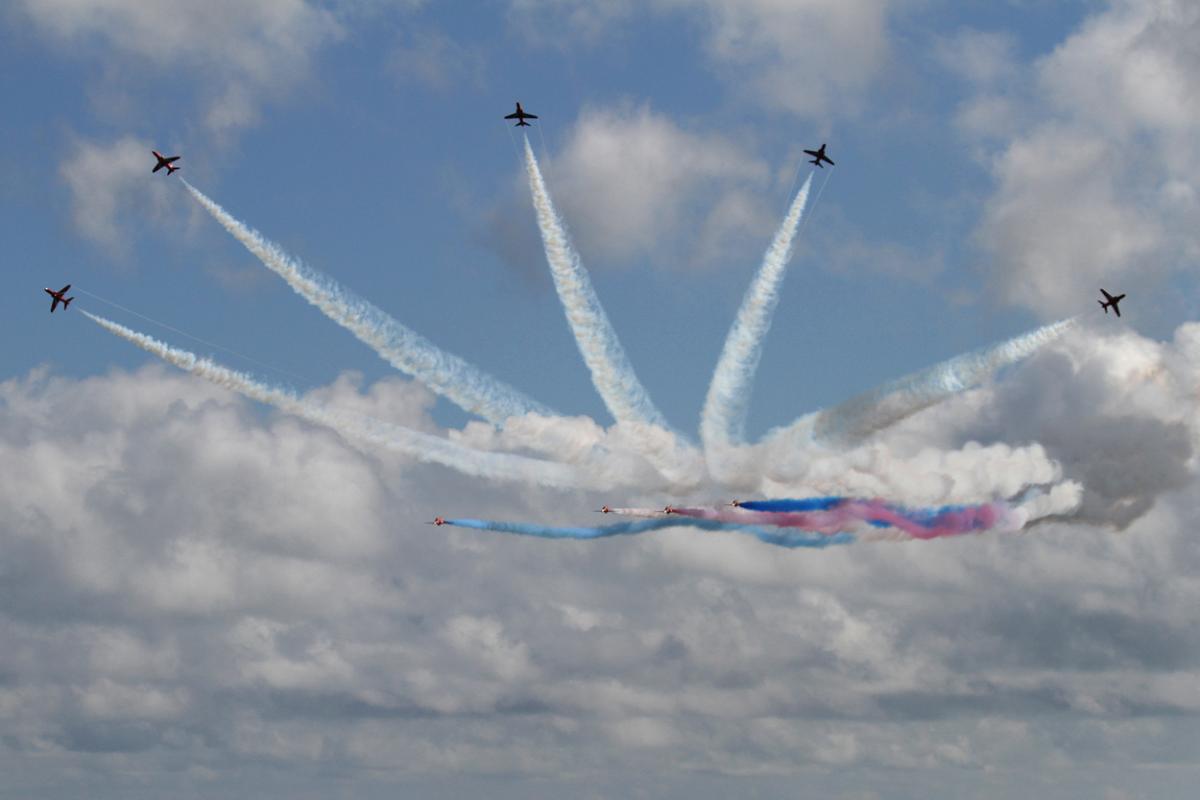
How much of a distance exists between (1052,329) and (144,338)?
7509cm

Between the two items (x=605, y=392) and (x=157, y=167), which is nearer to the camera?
(x=605, y=392)

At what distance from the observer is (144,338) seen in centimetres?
14375

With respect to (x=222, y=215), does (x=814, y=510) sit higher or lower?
lower

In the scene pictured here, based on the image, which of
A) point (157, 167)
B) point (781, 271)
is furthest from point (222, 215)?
point (781, 271)

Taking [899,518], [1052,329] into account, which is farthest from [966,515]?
[1052,329]

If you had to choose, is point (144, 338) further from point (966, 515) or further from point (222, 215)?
point (966, 515)

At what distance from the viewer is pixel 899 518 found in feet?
489

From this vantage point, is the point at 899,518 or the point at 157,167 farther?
the point at 157,167

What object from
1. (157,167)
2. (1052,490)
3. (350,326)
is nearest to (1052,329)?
(1052,490)

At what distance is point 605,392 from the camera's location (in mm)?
145375

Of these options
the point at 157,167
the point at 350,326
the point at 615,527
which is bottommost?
the point at 615,527

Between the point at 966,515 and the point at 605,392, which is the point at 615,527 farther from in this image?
the point at 966,515

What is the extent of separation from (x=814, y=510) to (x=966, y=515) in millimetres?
13222

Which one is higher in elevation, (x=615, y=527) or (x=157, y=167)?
(x=157, y=167)
